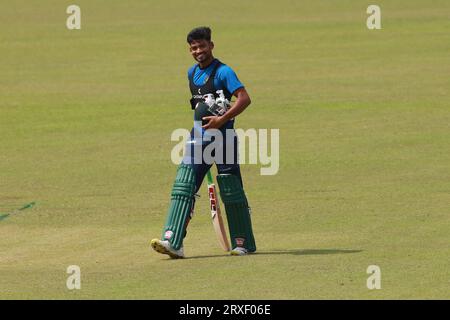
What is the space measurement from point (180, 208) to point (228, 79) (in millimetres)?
1264

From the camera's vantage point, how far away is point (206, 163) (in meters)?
14.0

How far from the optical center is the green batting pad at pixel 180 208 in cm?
1376

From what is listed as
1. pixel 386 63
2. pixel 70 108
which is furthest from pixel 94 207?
pixel 386 63

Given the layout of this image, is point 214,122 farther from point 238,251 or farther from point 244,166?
point 244,166

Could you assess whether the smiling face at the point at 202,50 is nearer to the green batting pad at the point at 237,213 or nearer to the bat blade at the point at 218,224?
the green batting pad at the point at 237,213

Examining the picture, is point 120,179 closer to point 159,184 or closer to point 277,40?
point 159,184

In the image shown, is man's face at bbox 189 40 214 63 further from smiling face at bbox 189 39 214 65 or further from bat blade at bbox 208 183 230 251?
bat blade at bbox 208 183 230 251

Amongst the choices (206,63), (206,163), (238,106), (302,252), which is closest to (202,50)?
(206,63)

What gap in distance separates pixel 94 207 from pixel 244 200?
3.85 meters

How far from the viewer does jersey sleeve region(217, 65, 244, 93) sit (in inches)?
546

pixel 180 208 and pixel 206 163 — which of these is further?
pixel 206 163

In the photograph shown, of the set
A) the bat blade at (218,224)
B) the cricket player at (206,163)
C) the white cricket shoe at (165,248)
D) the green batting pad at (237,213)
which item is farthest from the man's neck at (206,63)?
the white cricket shoe at (165,248)

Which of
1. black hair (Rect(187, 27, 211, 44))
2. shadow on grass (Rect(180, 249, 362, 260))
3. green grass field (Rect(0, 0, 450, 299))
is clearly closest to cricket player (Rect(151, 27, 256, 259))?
black hair (Rect(187, 27, 211, 44))

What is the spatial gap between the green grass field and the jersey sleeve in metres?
1.58
